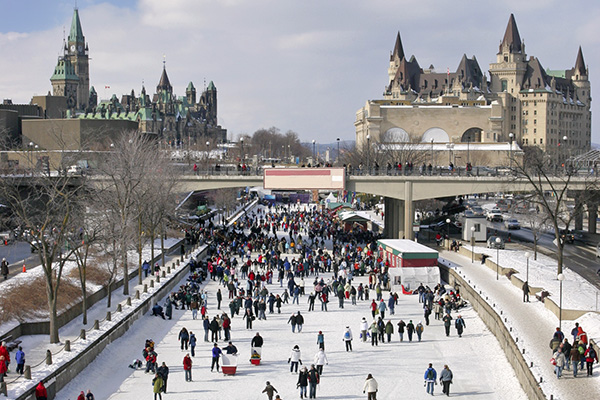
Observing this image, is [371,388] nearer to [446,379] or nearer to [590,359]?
[446,379]

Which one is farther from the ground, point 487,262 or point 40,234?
point 40,234

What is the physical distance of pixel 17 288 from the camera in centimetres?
2794

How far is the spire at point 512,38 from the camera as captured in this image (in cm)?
15862

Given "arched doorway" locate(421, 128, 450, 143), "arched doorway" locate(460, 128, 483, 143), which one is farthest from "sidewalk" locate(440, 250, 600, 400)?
"arched doorway" locate(460, 128, 483, 143)

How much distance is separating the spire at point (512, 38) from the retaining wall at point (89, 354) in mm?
142669

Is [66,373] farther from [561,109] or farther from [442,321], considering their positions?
[561,109]

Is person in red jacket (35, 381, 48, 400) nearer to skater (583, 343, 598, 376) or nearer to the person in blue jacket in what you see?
the person in blue jacket

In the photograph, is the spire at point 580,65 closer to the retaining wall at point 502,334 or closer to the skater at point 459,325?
the retaining wall at point 502,334

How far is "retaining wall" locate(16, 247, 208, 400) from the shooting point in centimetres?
1872

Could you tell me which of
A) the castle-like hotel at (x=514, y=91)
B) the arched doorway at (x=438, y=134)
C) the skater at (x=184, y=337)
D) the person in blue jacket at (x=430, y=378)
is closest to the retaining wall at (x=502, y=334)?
the person in blue jacket at (x=430, y=378)

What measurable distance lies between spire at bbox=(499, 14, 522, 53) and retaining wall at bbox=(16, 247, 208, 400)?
14267 centimetres

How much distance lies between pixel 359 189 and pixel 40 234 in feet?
83.1

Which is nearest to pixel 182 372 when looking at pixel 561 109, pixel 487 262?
pixel 487 262

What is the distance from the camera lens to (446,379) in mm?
18984
